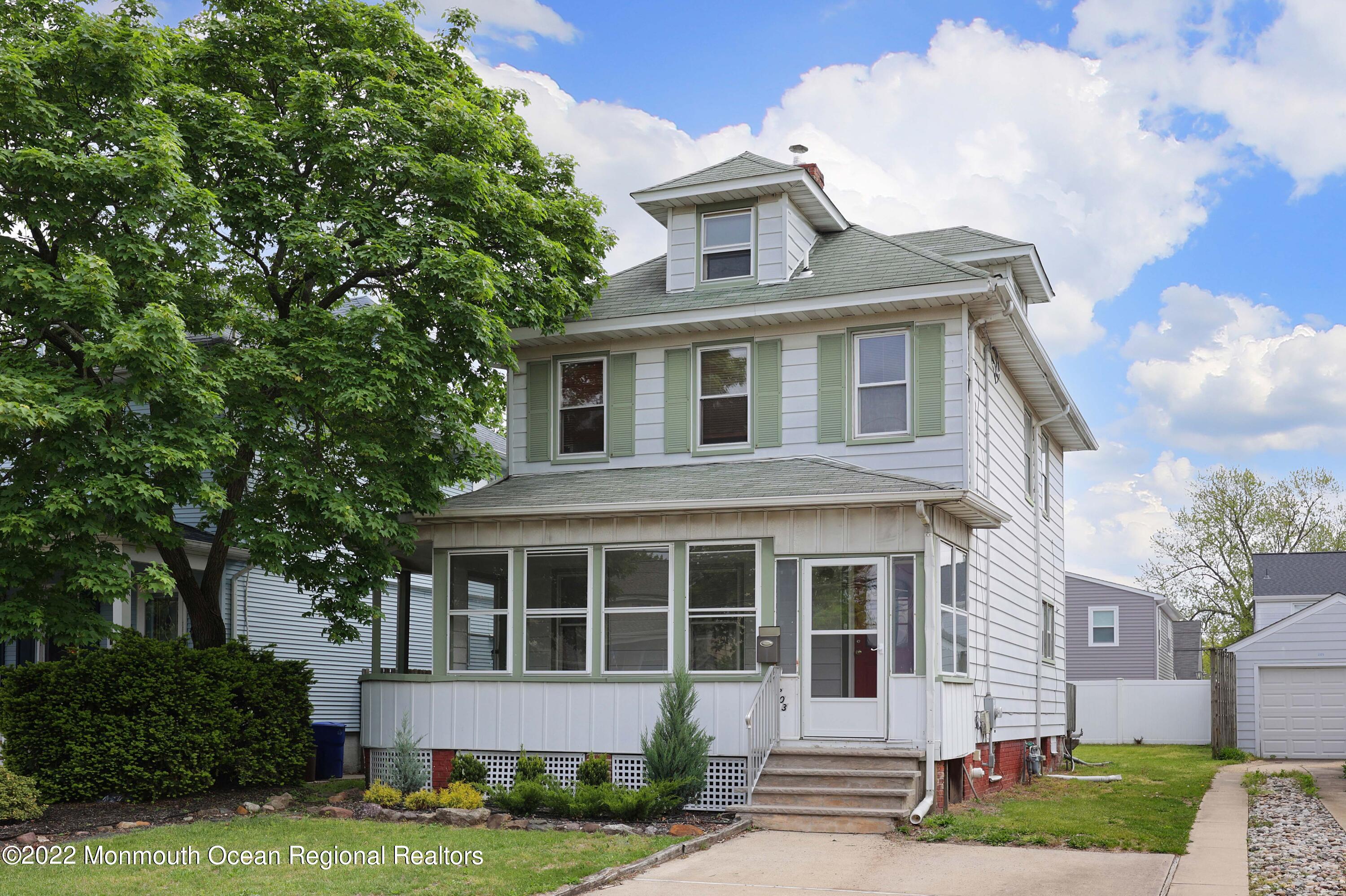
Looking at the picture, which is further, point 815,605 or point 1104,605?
point 1104,605

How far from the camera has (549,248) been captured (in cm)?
1554

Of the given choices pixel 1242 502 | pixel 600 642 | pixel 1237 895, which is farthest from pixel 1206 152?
pixel 1242 502

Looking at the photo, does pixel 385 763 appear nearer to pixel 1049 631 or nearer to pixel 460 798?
pixel 460 798

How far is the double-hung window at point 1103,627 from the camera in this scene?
34625 millimetres

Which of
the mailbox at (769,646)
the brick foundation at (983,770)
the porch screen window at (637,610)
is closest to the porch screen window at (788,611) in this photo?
the mailbox at (769,646)

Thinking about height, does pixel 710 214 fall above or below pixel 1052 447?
above

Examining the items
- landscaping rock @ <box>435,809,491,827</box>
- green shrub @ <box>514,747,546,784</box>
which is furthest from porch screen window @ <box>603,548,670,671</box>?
landscaping rock @ <box>435,809,491,827</box>

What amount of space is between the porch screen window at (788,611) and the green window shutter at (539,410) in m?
4.22

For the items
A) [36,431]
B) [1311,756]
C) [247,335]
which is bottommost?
[1311,756]

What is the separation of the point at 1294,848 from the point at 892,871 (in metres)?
4.28

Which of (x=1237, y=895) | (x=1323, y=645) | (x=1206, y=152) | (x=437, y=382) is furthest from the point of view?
(x=1323, y=645)

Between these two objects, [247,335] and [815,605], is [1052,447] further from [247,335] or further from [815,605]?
[247,335]

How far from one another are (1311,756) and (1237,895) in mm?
19312

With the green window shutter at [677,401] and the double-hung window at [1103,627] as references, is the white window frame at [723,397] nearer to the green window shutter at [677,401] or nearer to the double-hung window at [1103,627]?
the green window shutter at [677,401]
